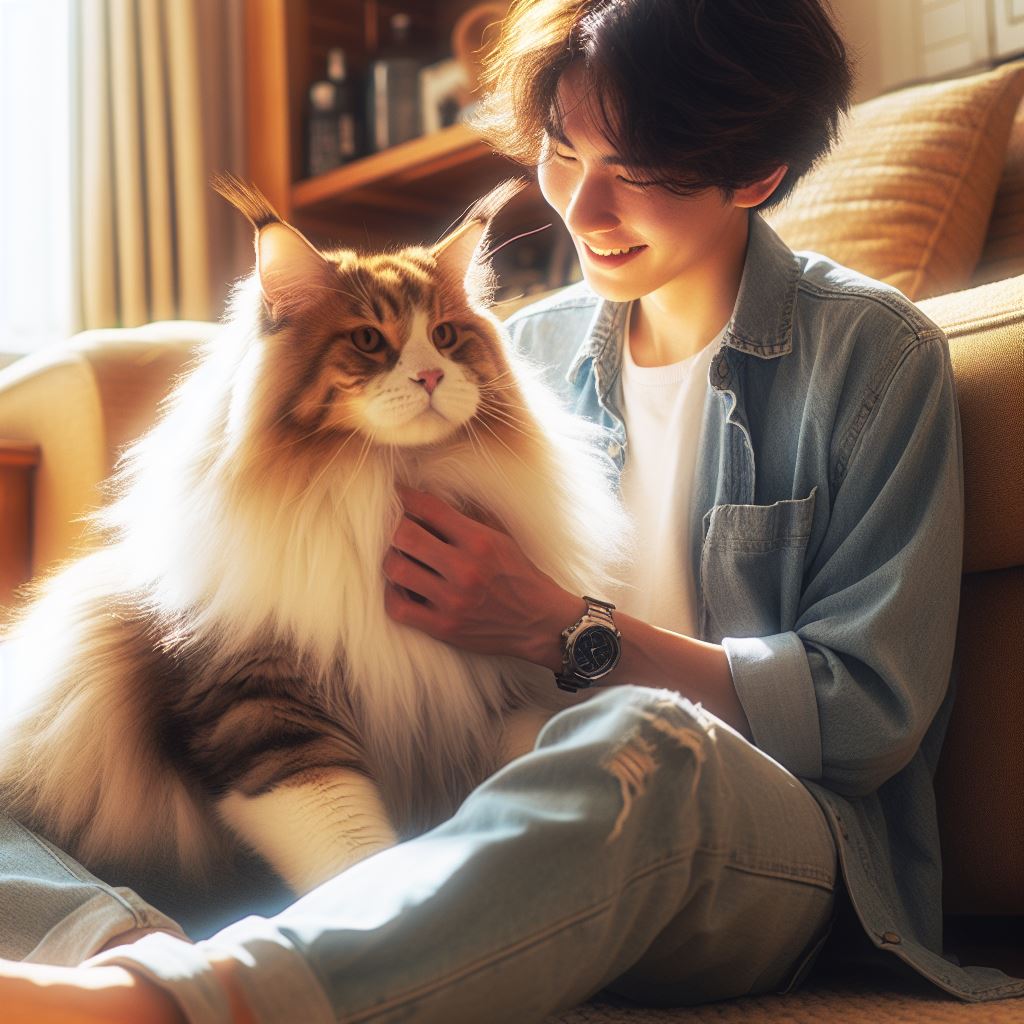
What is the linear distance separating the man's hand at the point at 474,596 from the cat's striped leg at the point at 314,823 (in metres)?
0.18

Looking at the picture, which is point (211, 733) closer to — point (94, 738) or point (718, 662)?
point (94, 738)

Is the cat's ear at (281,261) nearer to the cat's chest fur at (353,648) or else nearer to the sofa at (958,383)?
the cat's chest fur at (353,648)

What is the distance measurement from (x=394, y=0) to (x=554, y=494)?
2.96 meters

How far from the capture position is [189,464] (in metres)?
1.25

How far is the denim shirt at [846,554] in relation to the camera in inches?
45.8

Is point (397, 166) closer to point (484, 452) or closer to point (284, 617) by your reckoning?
point (484, 452)

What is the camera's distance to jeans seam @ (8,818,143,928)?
0.96m

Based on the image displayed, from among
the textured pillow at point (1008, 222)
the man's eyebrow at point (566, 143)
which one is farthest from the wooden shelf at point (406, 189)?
the man's eyebrow at point (566, 143)

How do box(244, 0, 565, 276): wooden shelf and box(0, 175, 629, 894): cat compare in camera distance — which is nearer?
box(0, 175, 629, 894): cat

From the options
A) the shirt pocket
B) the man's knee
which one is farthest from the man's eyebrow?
the man's knee

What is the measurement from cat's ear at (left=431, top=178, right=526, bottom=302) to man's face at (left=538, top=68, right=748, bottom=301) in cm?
9

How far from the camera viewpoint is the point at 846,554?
1.25 metres

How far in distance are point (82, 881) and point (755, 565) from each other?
0.76 meters

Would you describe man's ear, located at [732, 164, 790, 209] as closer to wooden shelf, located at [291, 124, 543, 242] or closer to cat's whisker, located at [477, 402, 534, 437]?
cat's whisker, located at [477, 402, 534, 437]
